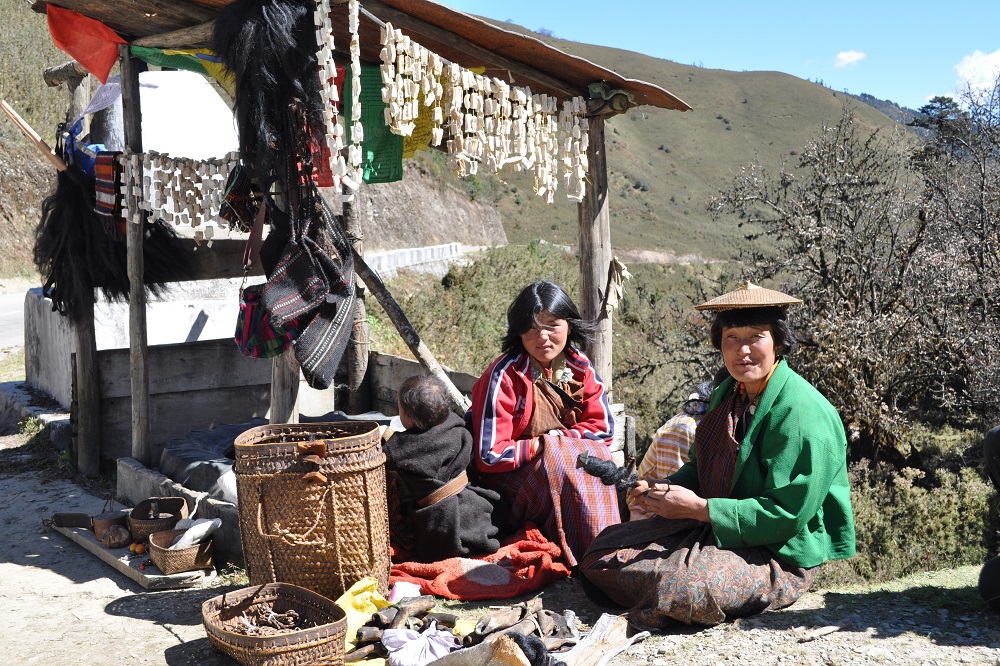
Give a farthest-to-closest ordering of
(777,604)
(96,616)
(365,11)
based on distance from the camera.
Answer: (365,11)
(96,616)
(777,604)

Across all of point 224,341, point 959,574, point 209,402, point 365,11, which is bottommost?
point 959,574

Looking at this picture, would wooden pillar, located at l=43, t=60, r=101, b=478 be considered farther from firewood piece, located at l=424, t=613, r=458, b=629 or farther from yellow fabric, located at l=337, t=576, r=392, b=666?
firewood piece, located at l=424, t=613, r=458, b=629

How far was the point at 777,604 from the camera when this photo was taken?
3.43m

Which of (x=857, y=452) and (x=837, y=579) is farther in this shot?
(x=857, y=452)

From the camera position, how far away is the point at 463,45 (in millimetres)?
4887

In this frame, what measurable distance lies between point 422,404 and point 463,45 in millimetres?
2060

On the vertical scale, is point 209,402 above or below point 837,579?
above

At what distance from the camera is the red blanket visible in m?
3.91

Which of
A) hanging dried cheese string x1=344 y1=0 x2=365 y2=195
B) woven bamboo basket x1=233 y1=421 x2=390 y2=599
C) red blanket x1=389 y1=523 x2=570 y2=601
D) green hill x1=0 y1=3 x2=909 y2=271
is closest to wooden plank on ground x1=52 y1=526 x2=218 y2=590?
woven bamboo basket x1=233 y1=421 x2=390 y2=599

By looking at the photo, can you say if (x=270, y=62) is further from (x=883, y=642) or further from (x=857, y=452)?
(x=857, y=452)

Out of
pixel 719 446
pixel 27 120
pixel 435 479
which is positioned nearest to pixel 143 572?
pixel 435 479

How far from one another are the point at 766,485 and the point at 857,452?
7205 mm

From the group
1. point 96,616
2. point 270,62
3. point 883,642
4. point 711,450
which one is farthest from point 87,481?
point 883,642

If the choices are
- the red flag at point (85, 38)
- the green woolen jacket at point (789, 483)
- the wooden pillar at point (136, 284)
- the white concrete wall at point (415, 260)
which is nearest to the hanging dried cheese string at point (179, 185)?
the wooden pillar at point (136, 284)
